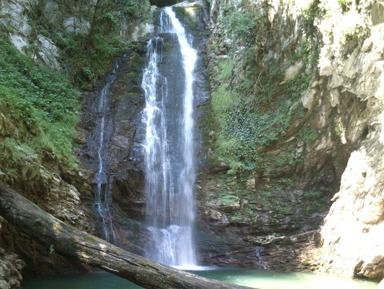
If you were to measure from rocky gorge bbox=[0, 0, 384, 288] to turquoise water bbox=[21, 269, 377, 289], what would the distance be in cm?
43

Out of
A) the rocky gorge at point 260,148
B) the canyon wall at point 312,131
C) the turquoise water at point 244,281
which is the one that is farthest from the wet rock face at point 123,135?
the turquoise water at point 244,281

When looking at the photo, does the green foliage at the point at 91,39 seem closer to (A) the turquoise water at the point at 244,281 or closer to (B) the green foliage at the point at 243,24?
(B) the green foliage at the point at 243,24

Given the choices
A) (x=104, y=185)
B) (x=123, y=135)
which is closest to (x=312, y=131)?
(x=123, y=135)

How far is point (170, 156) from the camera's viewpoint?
12852mm

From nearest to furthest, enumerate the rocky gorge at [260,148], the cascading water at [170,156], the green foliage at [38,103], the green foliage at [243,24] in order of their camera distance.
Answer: the rocky gorge at [260,148] → the green foliage at [38,103] → the cascading water at [170,156] → the green foliage at [243,24]

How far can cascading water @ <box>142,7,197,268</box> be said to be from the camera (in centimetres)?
1031

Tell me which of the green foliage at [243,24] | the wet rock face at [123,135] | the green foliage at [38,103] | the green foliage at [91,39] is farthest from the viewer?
the green foliage at [91,39]

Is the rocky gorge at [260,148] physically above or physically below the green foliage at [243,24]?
below

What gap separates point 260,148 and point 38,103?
791cm

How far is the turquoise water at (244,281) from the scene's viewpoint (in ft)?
21.5

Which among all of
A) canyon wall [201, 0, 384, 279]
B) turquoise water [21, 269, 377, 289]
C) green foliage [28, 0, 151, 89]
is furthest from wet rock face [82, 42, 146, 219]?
turquoise water [21, 269, 377, 289]

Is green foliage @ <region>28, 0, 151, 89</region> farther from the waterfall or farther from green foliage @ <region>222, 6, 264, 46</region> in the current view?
green foliage @ <region>222, 6, 264, 46</region>

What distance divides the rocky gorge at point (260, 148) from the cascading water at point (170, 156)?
0.40 m

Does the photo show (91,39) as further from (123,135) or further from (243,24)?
(243,24)
